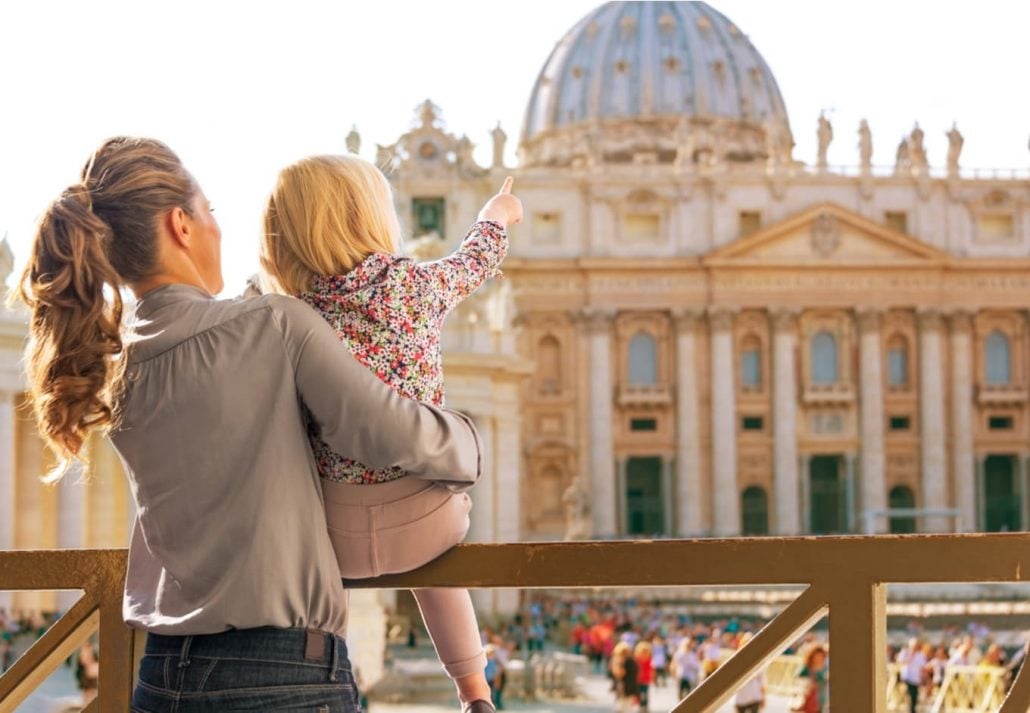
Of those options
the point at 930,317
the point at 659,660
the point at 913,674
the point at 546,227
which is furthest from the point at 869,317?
the point at 913,674

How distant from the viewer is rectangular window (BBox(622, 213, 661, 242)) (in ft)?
195

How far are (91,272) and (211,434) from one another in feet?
1.15

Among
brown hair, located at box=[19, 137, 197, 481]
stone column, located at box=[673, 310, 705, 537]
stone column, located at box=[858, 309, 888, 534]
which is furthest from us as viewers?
stone column, located at box=[858, 309, 888, 534]

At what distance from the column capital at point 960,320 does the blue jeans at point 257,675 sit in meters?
58.4

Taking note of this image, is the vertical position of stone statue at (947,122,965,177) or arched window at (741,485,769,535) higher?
stone statue at (947,122,965,177)

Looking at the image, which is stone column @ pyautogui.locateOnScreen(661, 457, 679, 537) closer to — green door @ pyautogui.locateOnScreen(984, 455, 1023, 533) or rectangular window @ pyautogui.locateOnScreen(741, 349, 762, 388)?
rectangular window @ pyautogui.locateOnScreen(741, 349, 762, 388)

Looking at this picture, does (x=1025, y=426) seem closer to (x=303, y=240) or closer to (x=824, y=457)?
(x=824, y=457)

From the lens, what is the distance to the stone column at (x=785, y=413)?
58594mm

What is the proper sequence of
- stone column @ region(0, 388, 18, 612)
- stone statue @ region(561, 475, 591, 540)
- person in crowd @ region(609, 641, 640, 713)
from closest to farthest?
person in crowd @ region(609, 641, 640, 713) → stone column @ region(0, 388, 18, 612) → stone statue @ region(561, 475, 591, 540)

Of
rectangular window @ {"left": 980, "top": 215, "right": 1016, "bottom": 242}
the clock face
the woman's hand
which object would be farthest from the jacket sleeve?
rectangular window @ {"left": 980, "top": 215, "right": 1016, "bottom": 242}

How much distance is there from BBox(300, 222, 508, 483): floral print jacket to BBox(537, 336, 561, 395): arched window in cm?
5626

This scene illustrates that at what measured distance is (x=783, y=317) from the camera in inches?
2322

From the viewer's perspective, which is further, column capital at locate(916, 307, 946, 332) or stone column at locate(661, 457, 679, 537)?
column capital at locate(916, 307, 946, 332)

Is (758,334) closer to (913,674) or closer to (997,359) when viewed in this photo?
(997,359)
